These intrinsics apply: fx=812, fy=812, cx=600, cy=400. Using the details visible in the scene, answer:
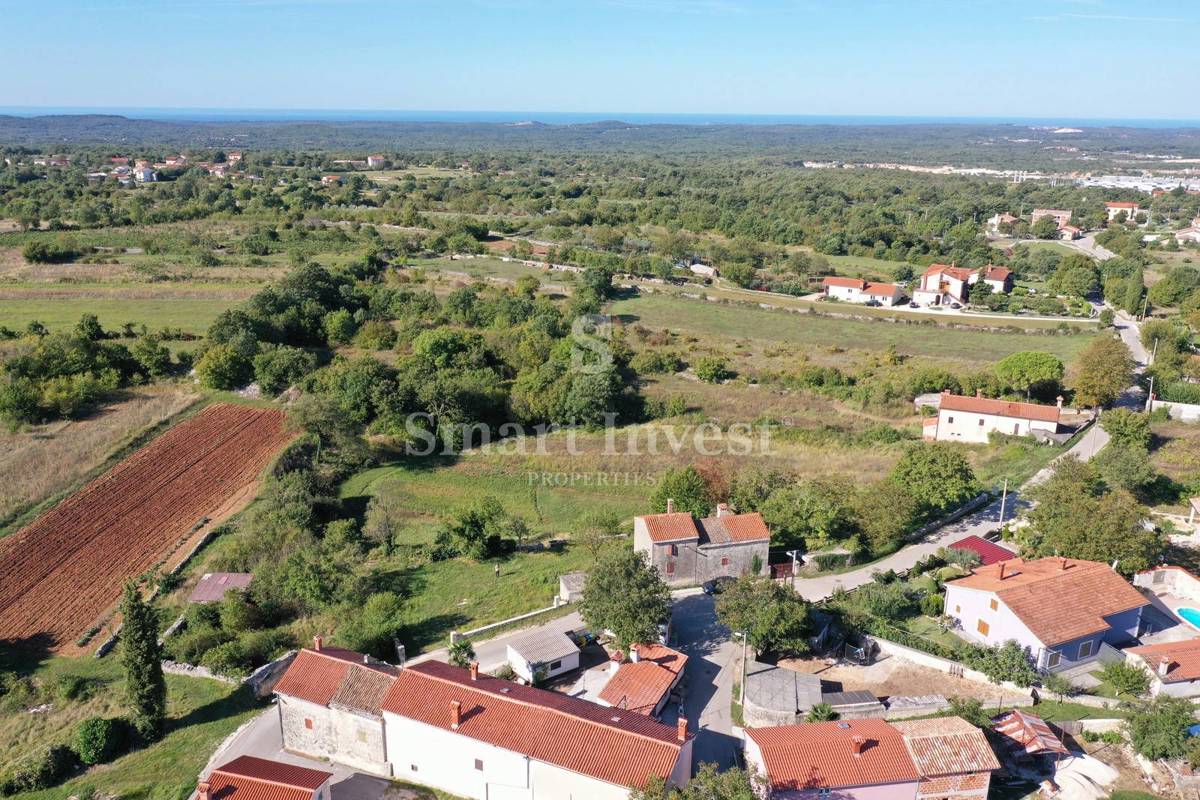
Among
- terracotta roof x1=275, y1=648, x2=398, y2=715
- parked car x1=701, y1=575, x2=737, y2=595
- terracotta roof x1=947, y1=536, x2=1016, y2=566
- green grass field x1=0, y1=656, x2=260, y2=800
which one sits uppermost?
terracotta roof x1=275, y1=648, x2=398, y2=715

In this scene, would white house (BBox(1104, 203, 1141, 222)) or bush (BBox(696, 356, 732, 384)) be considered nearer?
bush (BBox(696, 356, 732, 384))

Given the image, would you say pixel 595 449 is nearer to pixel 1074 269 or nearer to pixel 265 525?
pixel 265 525

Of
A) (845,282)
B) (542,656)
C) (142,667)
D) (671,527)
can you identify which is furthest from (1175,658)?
(845,282)

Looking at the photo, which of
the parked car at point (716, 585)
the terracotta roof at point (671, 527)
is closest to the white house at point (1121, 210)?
the parked car at point (716, 585)

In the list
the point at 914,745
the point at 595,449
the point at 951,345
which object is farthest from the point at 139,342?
the point at 951,345

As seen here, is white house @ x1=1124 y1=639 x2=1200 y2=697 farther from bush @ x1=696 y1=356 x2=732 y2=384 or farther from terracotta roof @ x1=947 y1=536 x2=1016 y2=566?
bush @ x1=696 y1=356 x2=732 y2=384

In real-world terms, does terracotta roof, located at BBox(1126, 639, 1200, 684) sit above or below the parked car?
above

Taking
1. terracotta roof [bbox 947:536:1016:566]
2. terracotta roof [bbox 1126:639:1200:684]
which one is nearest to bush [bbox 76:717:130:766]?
terracotta roof [bbox 947:536:1016:566]
